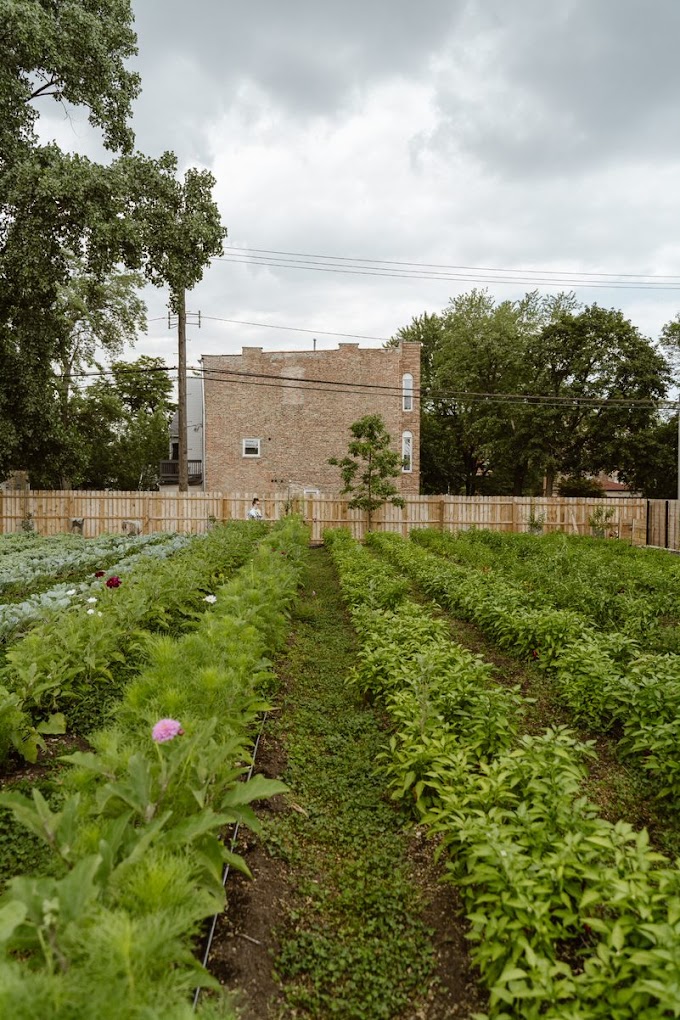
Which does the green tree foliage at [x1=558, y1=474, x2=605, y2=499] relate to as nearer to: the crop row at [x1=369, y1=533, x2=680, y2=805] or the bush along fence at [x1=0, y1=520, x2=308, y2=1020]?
the crop row at [x1=369, y1=533, x2=680, y2=805]

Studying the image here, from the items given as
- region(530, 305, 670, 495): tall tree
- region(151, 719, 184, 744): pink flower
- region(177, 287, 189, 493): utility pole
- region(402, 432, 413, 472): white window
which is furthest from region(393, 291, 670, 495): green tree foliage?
region(151, 719, 184, 744): pink flower

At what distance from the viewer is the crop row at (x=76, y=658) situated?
346 cm

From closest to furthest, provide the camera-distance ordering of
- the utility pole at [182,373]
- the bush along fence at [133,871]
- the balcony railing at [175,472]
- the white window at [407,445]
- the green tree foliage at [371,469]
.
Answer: the bush along fence at [133,871] < the utility pole at [182,373] < the green tree foliage at [371,469] < the white window at [407,445] < the balcony railing at [175,472]

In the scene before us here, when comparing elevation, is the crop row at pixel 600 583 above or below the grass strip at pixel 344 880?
above

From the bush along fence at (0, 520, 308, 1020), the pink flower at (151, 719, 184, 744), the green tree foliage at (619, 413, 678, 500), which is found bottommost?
the bush along fence at (0, 520, 308, 1020)

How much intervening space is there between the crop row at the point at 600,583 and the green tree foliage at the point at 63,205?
1317cm

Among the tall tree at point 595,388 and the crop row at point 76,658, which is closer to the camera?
the crop row at point 76,658

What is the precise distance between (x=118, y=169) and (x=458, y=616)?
16.8 meters

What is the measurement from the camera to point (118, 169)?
673 inches

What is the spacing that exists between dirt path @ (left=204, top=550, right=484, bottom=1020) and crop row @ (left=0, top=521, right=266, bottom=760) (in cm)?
133

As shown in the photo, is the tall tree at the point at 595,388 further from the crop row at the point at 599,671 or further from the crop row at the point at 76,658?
the crop row at the point at 76,658

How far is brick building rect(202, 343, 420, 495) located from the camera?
28828 mm

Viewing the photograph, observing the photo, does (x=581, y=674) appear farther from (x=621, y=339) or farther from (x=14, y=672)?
(x=621, y=339)

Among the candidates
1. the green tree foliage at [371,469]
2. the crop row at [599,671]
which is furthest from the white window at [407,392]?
the crop row at [599,671]
